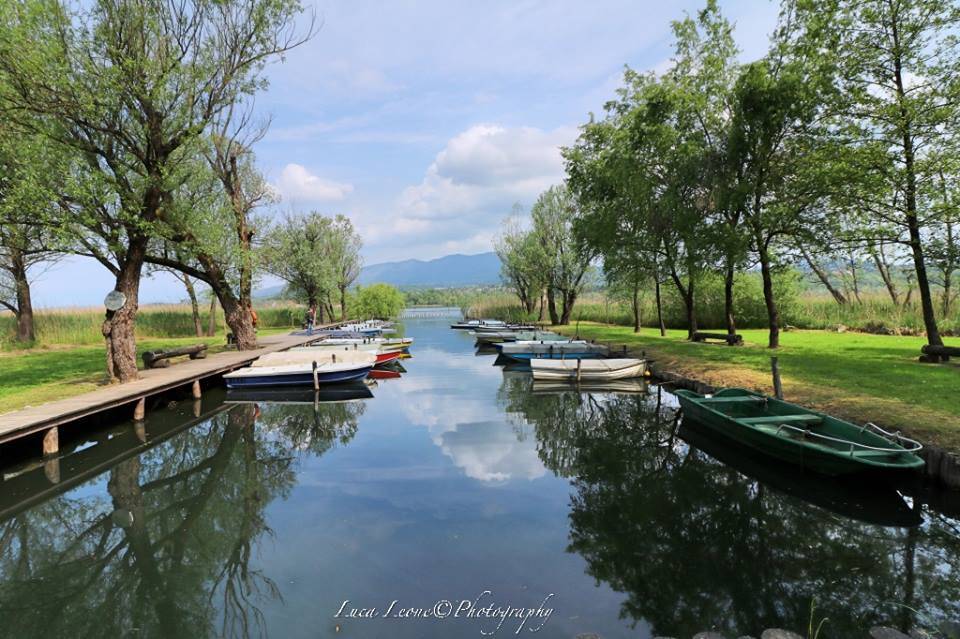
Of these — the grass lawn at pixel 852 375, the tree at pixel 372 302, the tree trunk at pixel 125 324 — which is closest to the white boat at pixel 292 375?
the tree trunk at pixel 125 324

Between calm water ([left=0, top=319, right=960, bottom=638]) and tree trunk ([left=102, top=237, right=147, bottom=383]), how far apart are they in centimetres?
373

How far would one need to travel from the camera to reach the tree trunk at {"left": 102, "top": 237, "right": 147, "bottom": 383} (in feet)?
44.4

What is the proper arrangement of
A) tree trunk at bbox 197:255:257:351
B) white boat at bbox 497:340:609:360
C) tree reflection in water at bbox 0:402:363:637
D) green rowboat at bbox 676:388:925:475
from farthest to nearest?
white boat at bbox 497:340:609:360
tree trunk at bbox 197:255:257:351
green rowboat at bbox 676:388:925:475
tree reflection in water at bbox 0:402:363:637

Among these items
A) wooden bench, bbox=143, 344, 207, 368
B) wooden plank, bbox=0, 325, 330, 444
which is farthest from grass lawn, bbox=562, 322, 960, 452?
wooden bench, bbox=143, 344, 207, 368

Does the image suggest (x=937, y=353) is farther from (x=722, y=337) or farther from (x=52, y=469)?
(x=52, y=469)

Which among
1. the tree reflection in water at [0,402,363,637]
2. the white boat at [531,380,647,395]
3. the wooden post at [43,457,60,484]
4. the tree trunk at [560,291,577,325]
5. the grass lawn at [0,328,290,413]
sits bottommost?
the white boat at [531,380,647,395]

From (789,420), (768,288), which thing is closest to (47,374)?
(789,420)

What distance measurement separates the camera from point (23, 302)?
80.1 feet

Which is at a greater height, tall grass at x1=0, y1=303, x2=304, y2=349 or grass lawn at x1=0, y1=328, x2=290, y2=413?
tall grass at x1=0, y1=303, x2=304, y2=349

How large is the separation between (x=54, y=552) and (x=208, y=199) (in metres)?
15.3

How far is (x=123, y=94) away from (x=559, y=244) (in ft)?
98.9

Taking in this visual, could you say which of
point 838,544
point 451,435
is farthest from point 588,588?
point 451,435

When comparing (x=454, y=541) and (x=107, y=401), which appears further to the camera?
(x=107, y=401)

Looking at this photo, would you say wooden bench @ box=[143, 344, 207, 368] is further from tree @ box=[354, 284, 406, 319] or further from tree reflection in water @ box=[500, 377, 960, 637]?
tree @ box=[354, 284, 406, 319]
